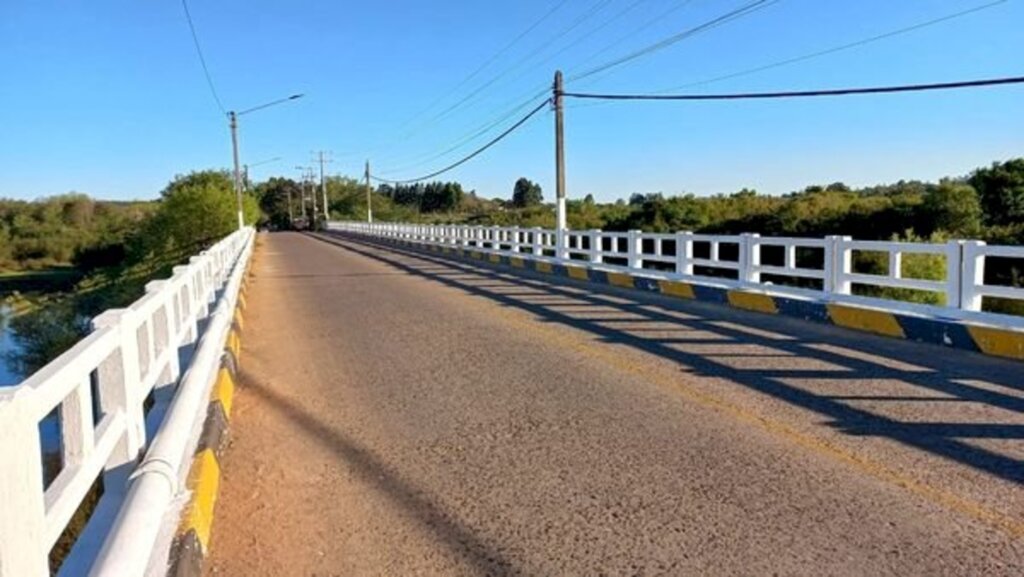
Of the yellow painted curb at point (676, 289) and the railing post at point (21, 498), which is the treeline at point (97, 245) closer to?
the yellow painted curb at point (676, 289)

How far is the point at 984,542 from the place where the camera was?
4230mm

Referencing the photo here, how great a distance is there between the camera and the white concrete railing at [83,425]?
229 centimetres

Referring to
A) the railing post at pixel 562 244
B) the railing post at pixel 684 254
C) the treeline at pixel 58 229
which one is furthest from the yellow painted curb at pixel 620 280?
the treeline at pixel 58 229

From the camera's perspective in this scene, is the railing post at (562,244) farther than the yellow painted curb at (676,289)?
Yes

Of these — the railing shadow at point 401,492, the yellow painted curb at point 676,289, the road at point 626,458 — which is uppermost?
the yellow painted curb at point 676,289

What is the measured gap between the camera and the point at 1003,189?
48906mm

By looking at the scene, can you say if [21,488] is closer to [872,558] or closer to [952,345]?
[872,558]

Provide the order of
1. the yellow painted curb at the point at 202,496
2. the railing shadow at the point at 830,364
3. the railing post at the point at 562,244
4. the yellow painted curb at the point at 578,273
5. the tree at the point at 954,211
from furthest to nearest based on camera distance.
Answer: the tree at the point at 954,211 < the railing post at the point at 562,244 < the yellow painted curb at the point at 578,273 < the railing shadow at the point at 830,364 < the yellow painted curb at the point at 202,496

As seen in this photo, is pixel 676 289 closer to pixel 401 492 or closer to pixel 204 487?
pixel 401 492

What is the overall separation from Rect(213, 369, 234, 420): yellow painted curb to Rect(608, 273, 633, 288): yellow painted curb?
37.7 ft

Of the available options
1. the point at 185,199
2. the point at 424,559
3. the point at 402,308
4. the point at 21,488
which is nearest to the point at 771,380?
the point at 424,559

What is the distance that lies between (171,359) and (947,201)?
42432mm

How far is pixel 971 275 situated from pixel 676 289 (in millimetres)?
6620

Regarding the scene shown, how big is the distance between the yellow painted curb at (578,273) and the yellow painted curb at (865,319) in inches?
380
